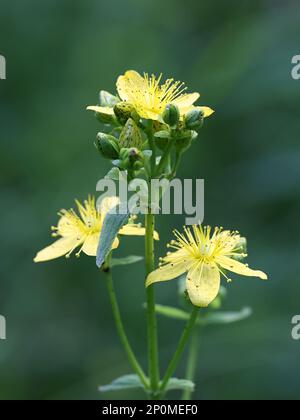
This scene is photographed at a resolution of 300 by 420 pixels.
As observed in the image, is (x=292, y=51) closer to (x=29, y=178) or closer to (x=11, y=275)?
(x=29, y=178)

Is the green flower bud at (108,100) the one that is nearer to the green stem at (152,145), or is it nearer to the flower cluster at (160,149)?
the flower cluster at (160,149)

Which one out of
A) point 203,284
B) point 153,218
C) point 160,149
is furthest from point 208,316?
point 160,149

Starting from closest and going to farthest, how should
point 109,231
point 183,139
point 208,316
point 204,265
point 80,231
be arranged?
1. point 109,231
2. point 183,139
3. point 204,265
4. point 80,231
5. point 208,316

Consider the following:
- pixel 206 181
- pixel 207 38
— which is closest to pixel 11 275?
pixel 206 181

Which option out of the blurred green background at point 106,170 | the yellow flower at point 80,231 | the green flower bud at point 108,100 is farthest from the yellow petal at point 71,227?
the blurred green background at point 106,170

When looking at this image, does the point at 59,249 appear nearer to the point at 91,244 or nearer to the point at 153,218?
the point at 91,244

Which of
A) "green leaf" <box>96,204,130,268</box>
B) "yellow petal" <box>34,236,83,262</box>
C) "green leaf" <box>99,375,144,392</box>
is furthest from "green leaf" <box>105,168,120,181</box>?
"green leaf" <box>99,375,144,392</box>
